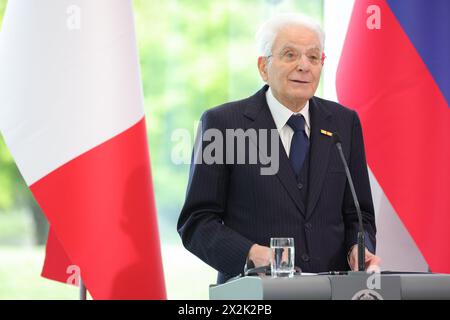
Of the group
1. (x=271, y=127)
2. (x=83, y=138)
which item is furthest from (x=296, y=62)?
(x=83, y=138)

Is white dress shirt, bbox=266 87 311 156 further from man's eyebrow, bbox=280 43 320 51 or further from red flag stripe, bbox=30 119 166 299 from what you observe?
red flag stripe, bbox=30 119 166 299

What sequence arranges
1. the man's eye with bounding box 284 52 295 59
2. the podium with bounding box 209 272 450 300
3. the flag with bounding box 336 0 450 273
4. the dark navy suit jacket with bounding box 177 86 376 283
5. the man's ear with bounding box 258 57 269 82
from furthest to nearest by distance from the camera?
the flag with bounding box 336 0 450 273
the man's ear with bounding box 258 57 269 82
the man's eye with bounding box 284 52 295 59
the dark navy suit jacket with bounding box 177 86 376 283
the podium with bounding box 209 272 450 300

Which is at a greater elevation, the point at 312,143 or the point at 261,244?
the point at 312,143

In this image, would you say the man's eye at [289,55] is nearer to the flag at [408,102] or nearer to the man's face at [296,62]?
the man's face at [296,62]

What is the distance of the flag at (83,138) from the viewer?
11.8 feet

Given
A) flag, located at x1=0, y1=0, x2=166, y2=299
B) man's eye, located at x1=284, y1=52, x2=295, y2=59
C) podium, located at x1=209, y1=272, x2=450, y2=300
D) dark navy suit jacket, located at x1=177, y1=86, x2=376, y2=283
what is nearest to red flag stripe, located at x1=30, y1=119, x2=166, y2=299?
flag, located at x1=0, y1=0, x2=166, y2=299

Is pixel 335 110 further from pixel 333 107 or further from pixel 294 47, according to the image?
pixel 294 47

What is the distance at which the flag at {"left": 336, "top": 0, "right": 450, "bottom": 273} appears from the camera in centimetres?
399

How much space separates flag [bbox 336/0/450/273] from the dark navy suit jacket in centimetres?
86

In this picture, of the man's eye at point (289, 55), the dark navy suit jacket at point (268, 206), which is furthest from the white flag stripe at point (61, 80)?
the man's eye at point (289, 55)
